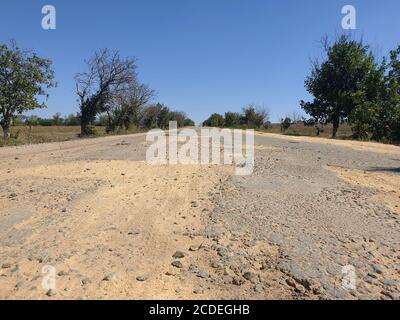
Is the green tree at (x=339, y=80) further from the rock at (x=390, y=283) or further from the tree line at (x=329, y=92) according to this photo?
the rock at (x=390, y=283)

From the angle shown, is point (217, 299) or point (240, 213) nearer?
point (217, 299)

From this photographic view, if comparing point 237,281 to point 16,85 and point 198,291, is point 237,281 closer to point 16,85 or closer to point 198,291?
point 198,291

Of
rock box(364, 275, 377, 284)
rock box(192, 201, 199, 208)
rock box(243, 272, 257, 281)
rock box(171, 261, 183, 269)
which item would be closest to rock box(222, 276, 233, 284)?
rock box(243, 272, 257, 281)

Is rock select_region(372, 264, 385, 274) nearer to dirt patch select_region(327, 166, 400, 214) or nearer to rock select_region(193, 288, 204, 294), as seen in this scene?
rock select_region(193, 288, 204, 294)

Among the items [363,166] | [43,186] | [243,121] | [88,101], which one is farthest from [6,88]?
[243,121]

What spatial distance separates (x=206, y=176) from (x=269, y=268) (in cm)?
362

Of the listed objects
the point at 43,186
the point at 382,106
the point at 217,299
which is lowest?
the point at 217,299

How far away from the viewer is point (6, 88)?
19047 mm

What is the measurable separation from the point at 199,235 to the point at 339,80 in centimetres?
2784

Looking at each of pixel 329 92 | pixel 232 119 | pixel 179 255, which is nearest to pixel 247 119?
pixel 232 119

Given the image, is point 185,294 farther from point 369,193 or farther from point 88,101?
point 88,101

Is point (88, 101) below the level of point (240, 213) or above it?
above

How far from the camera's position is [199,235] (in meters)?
3.58

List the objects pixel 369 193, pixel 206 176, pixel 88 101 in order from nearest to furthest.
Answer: pixel 369 193 < pixel 206 176 < pixel 88 101
